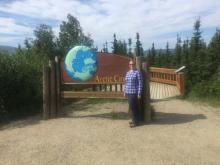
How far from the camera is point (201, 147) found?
282 inches

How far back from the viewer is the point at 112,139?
25.9 ft

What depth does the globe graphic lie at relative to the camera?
10.3m

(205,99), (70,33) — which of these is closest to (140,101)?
(205,99)

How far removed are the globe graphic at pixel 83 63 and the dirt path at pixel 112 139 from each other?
1.13 meters

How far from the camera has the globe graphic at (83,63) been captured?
33.8ft

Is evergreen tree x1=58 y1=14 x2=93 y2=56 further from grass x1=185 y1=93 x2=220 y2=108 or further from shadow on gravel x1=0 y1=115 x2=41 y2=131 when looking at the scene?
shadow on gravel x1=0 y1=115 x2=41 y2=131

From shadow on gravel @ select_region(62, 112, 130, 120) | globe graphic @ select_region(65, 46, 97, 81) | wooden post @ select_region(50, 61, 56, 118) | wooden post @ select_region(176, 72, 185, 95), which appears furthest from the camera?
wooden post @ select_region(176, 72, 185, 95)

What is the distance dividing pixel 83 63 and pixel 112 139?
3.03 meters

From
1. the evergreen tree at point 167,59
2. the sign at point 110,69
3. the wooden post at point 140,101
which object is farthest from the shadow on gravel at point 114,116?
the evergreen tree at point 167,59

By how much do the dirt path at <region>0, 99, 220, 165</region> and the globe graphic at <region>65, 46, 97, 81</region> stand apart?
1134mm

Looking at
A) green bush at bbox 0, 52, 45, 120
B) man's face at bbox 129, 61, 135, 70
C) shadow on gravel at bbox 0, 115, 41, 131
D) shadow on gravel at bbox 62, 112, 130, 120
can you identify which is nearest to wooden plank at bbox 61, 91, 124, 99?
Result: shadow on gravel at bbox 62, 112, 130, 120

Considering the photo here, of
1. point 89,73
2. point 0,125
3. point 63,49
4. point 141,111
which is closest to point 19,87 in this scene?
point 0,125

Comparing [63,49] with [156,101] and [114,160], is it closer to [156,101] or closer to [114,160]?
[156,101]

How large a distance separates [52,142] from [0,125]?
114 inches
